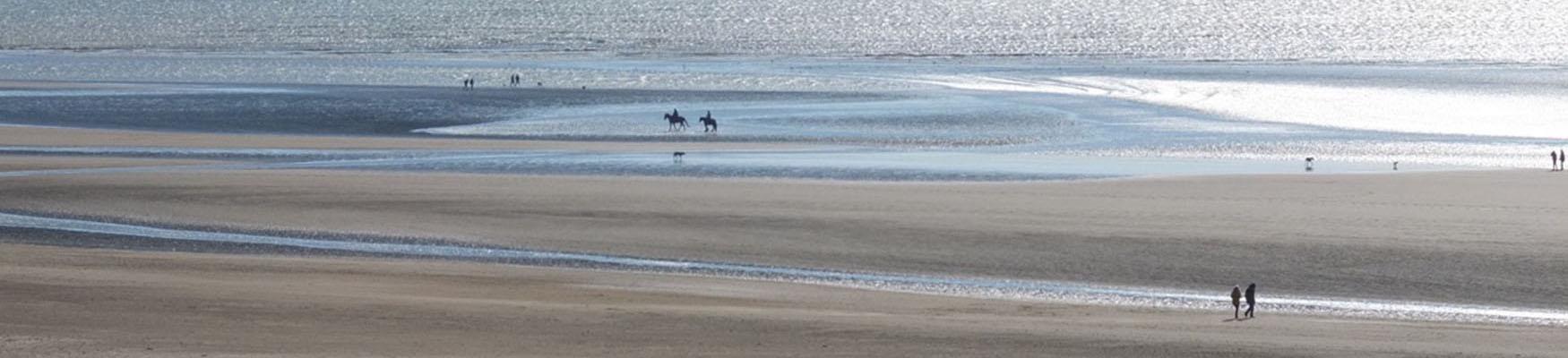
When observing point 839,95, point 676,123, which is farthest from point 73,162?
point 839,95

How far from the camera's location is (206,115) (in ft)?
151

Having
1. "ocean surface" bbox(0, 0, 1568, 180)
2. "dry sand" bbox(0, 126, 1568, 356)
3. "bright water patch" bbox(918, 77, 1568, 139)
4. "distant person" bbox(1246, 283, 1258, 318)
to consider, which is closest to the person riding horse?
"ocean surface" bbox(0, 0, 1568, 180)

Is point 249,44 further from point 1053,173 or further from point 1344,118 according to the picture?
point 1053,173

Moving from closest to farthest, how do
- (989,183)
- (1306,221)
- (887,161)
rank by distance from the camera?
(1306,221), (989,183), (887,161)

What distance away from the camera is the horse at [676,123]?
1688 inches

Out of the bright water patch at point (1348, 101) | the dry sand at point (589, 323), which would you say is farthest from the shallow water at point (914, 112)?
the dry sand at point (589, 323)

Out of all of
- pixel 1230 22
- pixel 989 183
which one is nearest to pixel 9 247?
pixel 989 183

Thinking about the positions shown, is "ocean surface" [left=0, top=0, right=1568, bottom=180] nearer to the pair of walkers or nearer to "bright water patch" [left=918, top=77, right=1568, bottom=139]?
"bright water patch" [left=918, top=77, right=1568, bottom=139]

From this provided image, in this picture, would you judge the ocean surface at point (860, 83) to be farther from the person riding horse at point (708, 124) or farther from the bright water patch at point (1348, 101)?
the person riding horse at point (708, 124)

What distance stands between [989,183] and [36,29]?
81.5m

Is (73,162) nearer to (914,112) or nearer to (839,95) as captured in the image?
(914,112)

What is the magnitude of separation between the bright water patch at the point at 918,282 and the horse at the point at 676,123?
1723cm

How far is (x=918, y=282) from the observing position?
2258 cm

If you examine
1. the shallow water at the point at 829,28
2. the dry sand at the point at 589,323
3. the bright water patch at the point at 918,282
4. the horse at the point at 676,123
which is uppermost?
the shallow water at the point at 829,28
